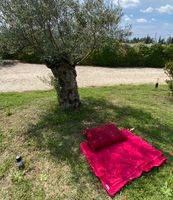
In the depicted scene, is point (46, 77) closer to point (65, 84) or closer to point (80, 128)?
point (65, 84)

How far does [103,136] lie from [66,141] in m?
0.82

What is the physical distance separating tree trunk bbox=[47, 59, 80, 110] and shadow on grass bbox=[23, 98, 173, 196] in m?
0.28

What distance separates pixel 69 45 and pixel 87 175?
9.35 ft

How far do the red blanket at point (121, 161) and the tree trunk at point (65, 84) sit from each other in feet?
5.92

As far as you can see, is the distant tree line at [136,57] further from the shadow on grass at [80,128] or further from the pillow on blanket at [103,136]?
the pillow on blanket at [103,136]

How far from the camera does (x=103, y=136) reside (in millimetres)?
5242

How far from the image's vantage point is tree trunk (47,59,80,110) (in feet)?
20.5

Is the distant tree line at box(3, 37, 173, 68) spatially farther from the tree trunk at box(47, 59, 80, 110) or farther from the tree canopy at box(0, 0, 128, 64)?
the tree canopy at box(0, 0, 128, 64)

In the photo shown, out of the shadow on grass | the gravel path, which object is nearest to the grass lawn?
the shadow on grass

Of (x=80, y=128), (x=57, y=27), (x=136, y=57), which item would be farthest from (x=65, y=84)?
(x=136, y=57)

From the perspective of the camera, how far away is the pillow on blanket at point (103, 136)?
502 cm

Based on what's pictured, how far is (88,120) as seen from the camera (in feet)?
20.5

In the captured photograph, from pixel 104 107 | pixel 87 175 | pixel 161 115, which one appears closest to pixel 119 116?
pixel 104 107

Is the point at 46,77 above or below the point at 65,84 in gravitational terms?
below
